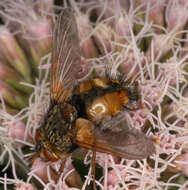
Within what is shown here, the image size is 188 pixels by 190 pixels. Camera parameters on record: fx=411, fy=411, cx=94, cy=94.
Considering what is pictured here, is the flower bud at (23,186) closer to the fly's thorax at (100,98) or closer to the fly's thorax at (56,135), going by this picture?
the fly's thorax at (56,135)

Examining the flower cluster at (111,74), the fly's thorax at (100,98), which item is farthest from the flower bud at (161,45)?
the fly's thorax at (100,98)

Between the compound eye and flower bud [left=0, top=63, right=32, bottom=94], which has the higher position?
flower bud [left=0, top=63, right=32, bottom=94]

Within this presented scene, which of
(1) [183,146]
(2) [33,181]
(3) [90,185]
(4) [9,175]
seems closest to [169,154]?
(1) [183,146]

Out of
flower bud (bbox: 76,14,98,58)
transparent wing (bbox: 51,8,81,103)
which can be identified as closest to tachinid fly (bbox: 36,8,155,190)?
transparent wing (bbox: 51,8,81,103)

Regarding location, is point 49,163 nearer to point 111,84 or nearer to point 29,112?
point 29,112

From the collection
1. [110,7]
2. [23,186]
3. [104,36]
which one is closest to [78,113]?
[23,186]

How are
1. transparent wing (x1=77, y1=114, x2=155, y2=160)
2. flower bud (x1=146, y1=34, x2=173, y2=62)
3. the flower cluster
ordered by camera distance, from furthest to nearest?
flower bud (x1=146, y1=34, x2=173, y2=62) → the flower cluster → transparent wing (x1=77, y1=114, x2=155, y2=160)

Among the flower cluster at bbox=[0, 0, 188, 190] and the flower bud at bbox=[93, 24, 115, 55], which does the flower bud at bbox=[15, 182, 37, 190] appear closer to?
the flower cluster at bbox=[0, 0, 188, 190]
